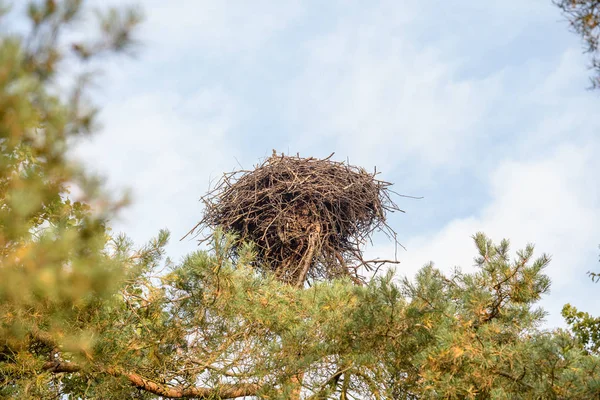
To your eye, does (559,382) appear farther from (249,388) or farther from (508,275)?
(249,388)

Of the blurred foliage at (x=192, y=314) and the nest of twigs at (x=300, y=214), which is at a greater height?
the nest of twigs at (x=300, y=214)

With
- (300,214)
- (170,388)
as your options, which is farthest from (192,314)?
(300,214)

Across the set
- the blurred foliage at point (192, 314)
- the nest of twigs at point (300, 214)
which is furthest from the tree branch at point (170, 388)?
the nest of twigs at point (300, 214)

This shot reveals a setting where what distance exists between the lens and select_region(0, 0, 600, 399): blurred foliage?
2338 mm

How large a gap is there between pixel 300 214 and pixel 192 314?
3.76 metres

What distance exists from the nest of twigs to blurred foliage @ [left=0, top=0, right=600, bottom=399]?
274cm

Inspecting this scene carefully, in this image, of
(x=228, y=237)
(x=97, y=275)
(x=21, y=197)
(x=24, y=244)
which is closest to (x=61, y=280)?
(x=97, y=275)

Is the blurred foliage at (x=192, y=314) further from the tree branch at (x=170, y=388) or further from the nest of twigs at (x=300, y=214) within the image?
the nest of twigs at (x=300, y=214)

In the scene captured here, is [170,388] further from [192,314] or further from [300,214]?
[300,214]

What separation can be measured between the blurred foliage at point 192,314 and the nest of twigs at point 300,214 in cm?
274

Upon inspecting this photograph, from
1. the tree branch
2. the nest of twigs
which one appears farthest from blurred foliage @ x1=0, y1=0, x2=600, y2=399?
the nest of twigs

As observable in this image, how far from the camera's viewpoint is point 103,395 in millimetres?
3703

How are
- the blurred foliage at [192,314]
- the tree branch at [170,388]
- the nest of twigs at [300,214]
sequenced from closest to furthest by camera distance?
the blurred foliage at [192,314], the tree branch at [170,388], the nest of twigs at [300,214]

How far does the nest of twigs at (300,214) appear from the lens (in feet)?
23.5
